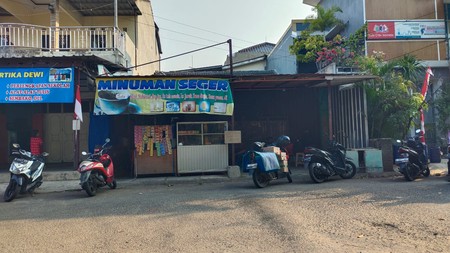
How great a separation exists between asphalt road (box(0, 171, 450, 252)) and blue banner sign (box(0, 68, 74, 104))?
3.52 metres

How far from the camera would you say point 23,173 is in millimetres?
8344

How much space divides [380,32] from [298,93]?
5.40 meters

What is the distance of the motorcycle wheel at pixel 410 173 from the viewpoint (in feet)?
31.0

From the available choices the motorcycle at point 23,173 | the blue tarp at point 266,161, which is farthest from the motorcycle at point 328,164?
the motorcycle at point 23,173

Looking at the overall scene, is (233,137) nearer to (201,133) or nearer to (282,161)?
(201,133)

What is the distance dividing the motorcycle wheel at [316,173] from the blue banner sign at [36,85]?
7738 mm

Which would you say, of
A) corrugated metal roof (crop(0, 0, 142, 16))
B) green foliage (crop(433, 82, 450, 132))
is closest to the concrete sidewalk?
green foliage (crop(433, 82, 450, 132))

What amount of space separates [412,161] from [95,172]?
868 cm

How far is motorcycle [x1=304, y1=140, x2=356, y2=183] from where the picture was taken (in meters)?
9.62

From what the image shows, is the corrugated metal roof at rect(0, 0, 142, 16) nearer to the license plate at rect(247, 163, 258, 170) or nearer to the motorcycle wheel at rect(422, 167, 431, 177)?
the license plate at rect(247, 163, 258, 170)

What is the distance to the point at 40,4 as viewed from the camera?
14.8 m

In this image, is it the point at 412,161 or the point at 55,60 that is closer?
the point at 412,161

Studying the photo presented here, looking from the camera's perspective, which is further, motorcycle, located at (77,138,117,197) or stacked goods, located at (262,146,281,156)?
stacked goods, located at (262,146,281,156)

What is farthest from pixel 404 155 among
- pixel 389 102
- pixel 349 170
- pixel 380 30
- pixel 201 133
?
pixel 380 30
